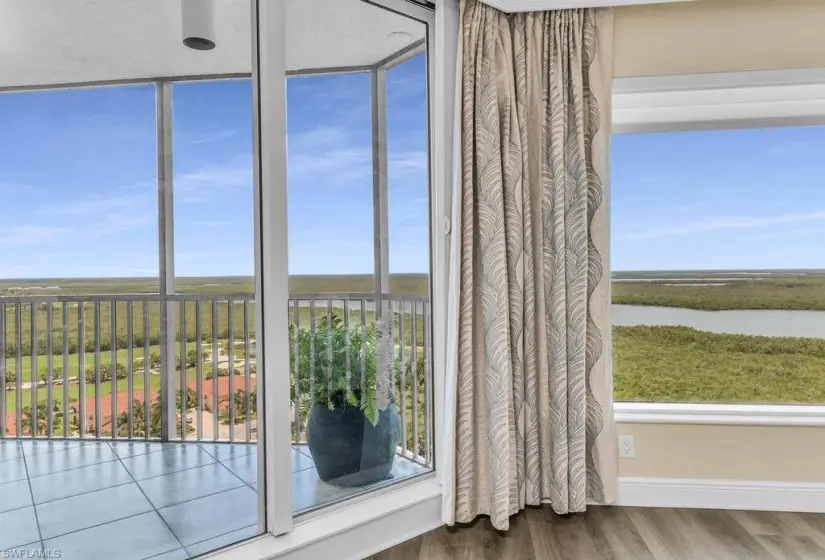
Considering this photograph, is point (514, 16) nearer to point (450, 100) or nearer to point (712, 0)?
point (450, 100)

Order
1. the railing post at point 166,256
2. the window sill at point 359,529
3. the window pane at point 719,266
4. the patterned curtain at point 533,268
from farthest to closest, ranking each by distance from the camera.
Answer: the window pane at point 719,266
the patterned curtain at point 533,268
the window sill at point 359,529
the railing post at point 166,256

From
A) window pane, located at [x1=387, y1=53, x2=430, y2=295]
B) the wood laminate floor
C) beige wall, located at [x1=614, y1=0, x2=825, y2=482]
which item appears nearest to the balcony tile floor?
the wood laminate floor

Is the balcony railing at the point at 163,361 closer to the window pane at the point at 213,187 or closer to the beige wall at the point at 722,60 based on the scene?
the window pane at the point at 213,187

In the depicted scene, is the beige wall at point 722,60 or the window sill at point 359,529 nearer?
the window sill at point 359,529

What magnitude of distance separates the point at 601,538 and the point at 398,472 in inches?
35.3

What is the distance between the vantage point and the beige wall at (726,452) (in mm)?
2492

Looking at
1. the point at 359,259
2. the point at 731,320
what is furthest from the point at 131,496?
the point at 731,320

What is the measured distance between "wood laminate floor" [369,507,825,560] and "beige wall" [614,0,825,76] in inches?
81.2

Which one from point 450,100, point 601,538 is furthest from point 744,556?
point 450,100

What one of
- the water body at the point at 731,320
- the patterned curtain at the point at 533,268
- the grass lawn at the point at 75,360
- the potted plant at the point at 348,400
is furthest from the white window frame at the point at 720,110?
the grass lawn at the point at 75,360

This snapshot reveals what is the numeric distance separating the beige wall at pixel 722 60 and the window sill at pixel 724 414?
35 mm

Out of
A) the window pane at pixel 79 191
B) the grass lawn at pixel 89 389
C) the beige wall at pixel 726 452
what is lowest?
the beige wall at pixel 726 452

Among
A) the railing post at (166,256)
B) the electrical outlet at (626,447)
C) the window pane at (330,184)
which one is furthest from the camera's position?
the electrical outlet at (626,447)

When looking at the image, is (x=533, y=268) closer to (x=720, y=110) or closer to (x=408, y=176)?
(x=408, y=176)
